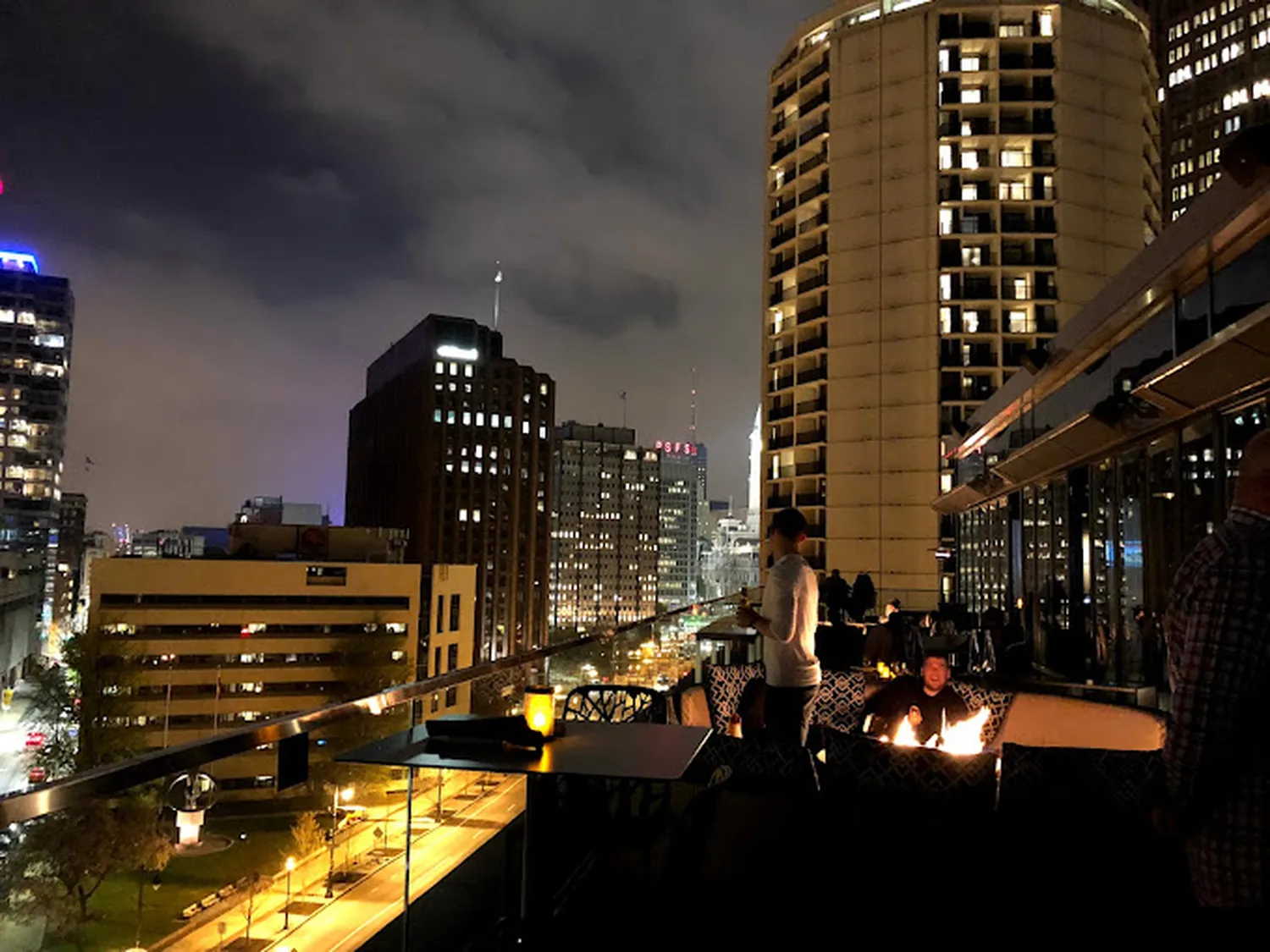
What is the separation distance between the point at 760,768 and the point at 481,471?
95.9 metres

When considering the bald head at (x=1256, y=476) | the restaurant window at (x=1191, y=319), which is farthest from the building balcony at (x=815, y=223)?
the bald head at (x=1256, y=476)

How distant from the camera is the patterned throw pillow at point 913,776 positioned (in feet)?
10.5

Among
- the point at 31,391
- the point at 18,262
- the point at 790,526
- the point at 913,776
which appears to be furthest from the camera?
the point at 18,262

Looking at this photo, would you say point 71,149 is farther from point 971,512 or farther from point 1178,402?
point 1178,402

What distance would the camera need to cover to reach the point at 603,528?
13750 centimetres

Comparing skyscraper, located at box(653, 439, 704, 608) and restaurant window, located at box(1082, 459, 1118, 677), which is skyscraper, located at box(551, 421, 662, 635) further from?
restaurant window, located at box(1082, 459, 1118, 677)

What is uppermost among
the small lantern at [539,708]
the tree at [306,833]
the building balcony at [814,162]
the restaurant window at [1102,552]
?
the building balcony at [814,162]

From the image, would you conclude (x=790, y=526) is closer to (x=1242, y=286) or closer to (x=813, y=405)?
(x=1242, y=286)

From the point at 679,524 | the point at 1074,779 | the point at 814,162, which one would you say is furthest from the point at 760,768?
the point at 679,524

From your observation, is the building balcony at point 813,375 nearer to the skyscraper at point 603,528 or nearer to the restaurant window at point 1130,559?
the restaurant window at point 1130,559

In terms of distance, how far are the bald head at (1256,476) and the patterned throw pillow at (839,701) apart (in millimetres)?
3912

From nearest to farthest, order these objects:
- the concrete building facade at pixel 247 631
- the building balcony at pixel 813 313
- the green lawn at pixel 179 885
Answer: the green lawn at pixel 179 885 < the concrete building facade at pixel 247 631 < the building balcony at pixel 813 313

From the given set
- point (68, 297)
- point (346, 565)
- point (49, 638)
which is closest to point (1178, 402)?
point (346, 565)

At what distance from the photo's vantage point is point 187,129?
88.4 m
